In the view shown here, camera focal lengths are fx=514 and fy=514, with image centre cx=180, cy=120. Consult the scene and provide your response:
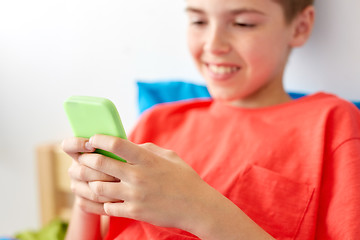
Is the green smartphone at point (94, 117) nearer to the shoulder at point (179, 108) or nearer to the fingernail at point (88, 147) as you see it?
the fingernail at point (88, 147)

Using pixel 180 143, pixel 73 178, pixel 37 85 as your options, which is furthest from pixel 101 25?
pixel 73 178

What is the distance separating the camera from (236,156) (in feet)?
3.09

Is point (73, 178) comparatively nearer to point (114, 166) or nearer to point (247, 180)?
point (114, 166)

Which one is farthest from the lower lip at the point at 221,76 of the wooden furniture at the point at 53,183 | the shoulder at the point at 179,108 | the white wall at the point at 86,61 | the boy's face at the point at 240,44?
the wooden furniture at the point at 53,183

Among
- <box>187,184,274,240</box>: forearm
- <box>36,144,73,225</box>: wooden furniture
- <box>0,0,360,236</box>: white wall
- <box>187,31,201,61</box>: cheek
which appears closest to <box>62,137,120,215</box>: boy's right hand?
<box>187,184,274,240</box>: forearm

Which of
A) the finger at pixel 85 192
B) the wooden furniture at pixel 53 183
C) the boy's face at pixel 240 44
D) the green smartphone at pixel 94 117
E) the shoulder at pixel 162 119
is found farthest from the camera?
the wooden furniture at pixel 53 183

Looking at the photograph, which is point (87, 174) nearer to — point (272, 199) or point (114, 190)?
point (114, 190)

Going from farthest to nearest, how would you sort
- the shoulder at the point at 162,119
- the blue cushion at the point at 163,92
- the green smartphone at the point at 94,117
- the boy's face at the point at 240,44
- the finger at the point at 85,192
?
1. the blue cushion at the point at 163,92
2. the shoulder at the point at 162,119
3. the boy's face at the point at 240,44
4. the finger at the point at 85,192
5. the green smartphone at the point at 94,117

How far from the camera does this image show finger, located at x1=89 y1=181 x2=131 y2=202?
0.74 metres

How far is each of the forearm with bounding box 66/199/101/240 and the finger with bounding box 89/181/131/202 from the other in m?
0.22

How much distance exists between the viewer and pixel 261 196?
2.89 ft

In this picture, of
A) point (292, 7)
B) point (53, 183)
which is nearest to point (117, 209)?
point (292, 7)

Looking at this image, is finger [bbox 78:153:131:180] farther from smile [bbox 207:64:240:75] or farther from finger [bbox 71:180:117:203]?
smile [bbox 207:64:240:75]

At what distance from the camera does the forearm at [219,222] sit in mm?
746
